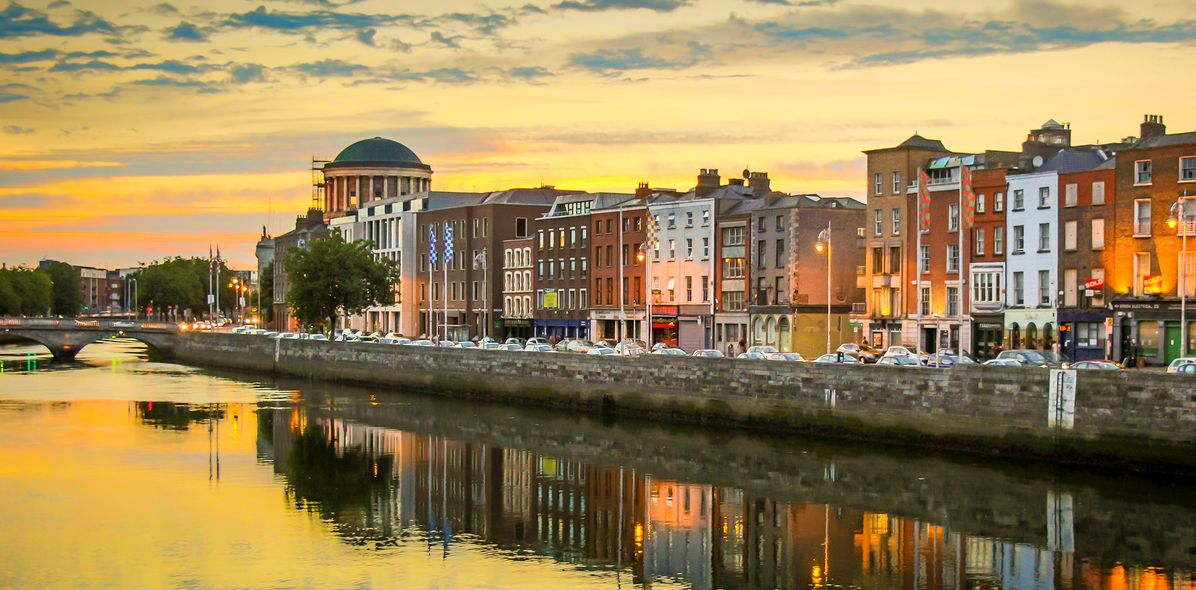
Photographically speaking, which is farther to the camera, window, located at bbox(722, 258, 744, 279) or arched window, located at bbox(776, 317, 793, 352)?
window, located at bbox(722, 258, 744, 279)

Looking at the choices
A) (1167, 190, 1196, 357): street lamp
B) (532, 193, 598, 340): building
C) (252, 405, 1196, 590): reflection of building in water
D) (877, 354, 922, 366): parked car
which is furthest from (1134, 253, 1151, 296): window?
(532, 193, 598, 340): building

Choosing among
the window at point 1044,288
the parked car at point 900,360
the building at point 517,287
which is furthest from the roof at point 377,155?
the parked car at point 900,360

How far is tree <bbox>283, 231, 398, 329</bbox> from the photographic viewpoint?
11725 centimetres

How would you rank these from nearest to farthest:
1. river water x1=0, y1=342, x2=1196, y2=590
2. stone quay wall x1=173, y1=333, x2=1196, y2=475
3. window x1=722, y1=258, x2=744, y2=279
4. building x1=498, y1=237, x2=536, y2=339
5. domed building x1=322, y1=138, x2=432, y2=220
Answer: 1. river water x1=0, y1=342, x2=1196, y2=590
2. stone quay wall x1=173, y1=333, x2=1196, y2=475
3. window x1=722, y1=258, x2=744, y2=279
4. building x1=498, y1=237, x2=536, y2=339
5. domed building x1=322, y1=138, x2=432, y2=220

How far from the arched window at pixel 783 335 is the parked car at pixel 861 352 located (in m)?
12.6

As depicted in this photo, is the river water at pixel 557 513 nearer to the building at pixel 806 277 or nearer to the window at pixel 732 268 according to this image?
the building at pixel 806 277

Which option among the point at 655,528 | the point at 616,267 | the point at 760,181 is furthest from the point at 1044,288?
the point at 655,528

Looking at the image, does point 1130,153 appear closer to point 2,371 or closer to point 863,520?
point 863,520

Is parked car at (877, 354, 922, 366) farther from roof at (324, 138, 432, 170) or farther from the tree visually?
roof at (324, 138, 432, 170)

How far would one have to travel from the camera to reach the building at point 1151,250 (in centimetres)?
6812

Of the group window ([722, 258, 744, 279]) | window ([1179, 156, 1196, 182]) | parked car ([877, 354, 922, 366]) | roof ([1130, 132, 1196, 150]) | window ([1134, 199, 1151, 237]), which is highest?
roof ([1130, 132, 1196, 150])

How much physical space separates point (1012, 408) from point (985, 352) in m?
31.8

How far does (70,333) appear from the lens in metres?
131

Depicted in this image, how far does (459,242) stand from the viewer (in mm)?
129125
